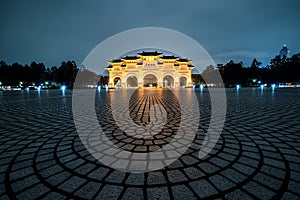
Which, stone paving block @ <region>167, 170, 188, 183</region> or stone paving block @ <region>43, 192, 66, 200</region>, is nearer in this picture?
stone paving block @ <region>43, 192, 66, 200</region>

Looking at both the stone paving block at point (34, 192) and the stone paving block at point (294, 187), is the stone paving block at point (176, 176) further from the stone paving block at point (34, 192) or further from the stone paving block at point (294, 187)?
the stone paving block at point (34, 192)

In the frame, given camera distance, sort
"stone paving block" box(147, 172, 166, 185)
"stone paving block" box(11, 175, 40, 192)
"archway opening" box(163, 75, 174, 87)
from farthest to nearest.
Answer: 1. "archway opening" box(163, 75, 174, 87)
2. "stone paving block" box(147, 172, 166, 185)
3. "stone paving block" box(11, 175, 40, 192)

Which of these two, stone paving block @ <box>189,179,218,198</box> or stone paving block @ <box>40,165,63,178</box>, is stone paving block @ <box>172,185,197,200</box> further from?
stone paving block @ <box>40,165,63,178</box>

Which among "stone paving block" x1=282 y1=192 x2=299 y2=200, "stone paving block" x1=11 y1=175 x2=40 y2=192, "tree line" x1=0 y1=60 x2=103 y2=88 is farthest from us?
"tree line" x1=0 y1=60 x2=103 y2=88

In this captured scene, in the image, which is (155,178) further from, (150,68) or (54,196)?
(150,68)

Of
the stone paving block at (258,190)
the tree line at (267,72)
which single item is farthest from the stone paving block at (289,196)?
the tree line at (267,72)

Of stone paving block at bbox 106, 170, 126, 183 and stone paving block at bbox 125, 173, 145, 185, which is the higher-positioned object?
stone paving block at bbox 106, 170, 126, 183

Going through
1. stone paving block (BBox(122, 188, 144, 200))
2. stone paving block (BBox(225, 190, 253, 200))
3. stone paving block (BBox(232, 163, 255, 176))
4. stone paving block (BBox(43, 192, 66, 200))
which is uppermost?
stone paving block (BBox(232, 163, 255, 176))

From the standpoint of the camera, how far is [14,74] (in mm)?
51250

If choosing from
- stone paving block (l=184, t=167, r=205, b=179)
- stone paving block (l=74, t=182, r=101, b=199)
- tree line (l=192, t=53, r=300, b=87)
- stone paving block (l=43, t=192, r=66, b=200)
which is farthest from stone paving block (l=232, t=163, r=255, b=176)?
tree line (l=192, t=53, r=300, b=87)

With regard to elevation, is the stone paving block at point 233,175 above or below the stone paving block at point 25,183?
above

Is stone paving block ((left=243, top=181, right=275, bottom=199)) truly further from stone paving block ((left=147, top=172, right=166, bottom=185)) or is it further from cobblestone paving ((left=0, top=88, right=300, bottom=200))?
stone paving block ((left=147, top=172, right=166, bottom=185))

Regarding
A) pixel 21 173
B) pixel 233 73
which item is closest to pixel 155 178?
pixel 21 173

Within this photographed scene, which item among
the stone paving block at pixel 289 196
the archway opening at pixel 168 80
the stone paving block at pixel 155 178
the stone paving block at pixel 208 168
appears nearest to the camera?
the stone paving block at pixel 289 196
